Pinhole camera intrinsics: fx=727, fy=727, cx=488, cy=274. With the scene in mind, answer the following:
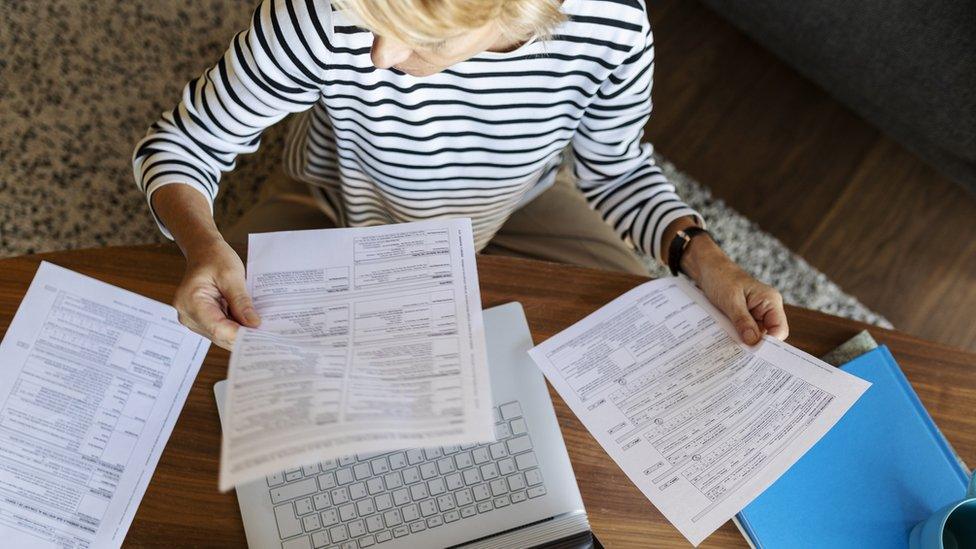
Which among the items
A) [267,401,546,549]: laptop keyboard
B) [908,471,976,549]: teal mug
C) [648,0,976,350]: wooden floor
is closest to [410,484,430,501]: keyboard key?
[267,401,546,549]: laptop keyboard

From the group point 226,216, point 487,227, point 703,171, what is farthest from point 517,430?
point 703,171

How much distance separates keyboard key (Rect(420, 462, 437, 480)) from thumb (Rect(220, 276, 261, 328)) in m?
0.21

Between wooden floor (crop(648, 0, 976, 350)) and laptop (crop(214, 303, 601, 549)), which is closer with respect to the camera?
laptop (crop(214, 303, 601, 549))

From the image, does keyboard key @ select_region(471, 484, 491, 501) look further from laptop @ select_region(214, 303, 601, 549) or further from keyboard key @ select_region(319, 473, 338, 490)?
keyboard key @ select_region(319, 473, 338, 490)

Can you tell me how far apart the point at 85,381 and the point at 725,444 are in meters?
0.64

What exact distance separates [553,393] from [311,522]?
0.88 feet

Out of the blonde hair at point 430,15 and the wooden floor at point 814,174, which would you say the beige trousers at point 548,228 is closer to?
the blonde hair at point 430,15

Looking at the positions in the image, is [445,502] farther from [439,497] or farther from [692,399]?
[692,399]

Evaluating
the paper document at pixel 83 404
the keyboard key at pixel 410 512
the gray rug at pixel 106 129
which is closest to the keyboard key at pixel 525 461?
the keyboard key at pixel 410 512

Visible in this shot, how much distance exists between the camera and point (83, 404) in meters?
0.72

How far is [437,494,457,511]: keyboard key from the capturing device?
0.71 meters

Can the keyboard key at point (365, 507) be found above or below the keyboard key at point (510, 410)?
below

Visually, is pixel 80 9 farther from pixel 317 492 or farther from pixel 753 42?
pixel 753 42

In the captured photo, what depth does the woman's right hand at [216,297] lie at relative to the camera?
673mm
